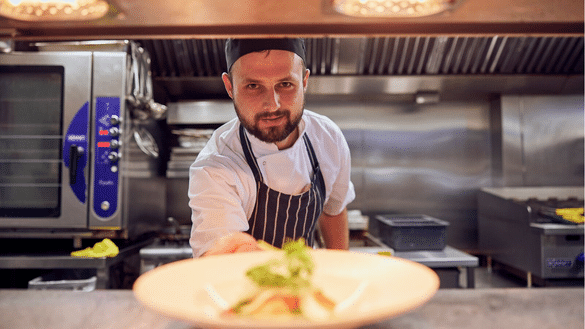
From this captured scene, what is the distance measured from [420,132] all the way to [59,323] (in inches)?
110

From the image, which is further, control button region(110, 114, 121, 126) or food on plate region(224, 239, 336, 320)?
control button region(110, 114, 121, 126)

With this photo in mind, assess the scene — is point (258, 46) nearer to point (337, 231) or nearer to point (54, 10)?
point (54, 10)

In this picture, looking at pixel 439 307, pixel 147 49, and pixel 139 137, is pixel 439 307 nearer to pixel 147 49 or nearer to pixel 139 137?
pixel 139 137

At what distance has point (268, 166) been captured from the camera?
1271 mm

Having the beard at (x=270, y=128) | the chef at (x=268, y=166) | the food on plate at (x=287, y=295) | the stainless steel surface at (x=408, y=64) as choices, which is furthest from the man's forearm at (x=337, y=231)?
the stainless steel surface at (x=408, y=64)

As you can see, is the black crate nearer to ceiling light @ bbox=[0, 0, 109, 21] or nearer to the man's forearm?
the man's forearm

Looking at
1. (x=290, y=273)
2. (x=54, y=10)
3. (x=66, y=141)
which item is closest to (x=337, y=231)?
(x=290, y=273)

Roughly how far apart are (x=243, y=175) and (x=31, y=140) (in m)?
1.66

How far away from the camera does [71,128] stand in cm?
A: 214

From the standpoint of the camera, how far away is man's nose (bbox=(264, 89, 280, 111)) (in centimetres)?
102

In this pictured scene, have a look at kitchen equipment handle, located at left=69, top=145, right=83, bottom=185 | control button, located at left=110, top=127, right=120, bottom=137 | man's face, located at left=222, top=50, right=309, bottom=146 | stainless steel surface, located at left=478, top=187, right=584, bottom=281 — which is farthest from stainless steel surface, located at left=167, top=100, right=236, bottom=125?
stainless steel surface, located at left=478, top=187, right=584, bottom=281

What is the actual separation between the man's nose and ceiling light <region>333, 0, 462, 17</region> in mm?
504

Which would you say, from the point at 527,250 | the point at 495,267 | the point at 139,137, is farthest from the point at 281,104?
the point at 495,267

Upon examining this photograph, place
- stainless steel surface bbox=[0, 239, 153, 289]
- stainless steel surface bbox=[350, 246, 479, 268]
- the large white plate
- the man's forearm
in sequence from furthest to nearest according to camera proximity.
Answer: stainless steel surface bbox=[350, 246, 479, 268] < stainless steel surface bbox=[0, 239, 153, 289] < the man's forearm < the large white plate
